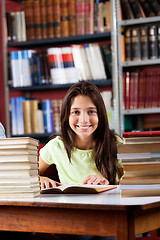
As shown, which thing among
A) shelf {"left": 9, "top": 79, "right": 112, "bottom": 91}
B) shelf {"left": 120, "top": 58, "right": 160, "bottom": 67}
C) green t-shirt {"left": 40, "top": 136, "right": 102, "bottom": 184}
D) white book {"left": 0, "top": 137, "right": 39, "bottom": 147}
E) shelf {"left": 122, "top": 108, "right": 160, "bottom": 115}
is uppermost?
shelf {"left": 120, "top": 58, "right": 160, "bottom": 67}

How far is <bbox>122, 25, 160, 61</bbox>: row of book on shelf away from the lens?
3.28 meters

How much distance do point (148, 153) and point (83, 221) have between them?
277mm

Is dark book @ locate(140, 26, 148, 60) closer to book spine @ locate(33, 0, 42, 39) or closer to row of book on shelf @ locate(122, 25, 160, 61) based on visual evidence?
row of book on shelf @ locate(122, 25, 160, 61)

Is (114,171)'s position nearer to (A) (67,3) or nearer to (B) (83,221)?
(B) (83,221)

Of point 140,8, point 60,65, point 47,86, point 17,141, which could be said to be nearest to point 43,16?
point 60,65

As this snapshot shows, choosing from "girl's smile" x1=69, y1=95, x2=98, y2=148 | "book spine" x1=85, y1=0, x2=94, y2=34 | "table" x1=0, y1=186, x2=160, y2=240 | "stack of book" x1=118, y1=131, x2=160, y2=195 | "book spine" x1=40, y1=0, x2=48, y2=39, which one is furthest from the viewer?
"book spine" x1=40, y1=0, x2=48, y2=39

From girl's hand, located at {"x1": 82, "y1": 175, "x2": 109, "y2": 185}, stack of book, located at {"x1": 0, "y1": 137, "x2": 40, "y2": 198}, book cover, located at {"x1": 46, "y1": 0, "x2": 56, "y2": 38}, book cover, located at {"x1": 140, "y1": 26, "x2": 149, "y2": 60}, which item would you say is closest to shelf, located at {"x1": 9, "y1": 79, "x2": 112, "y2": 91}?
book cover, located at {"x1": 140, "y1": 26, "x2": 149, "y2": 60}

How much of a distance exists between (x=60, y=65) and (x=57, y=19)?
1.21 feet

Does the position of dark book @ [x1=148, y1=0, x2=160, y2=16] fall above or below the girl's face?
above

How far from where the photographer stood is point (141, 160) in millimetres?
1167

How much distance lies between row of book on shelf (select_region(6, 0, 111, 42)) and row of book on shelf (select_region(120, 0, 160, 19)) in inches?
5.6

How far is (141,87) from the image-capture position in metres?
3.32

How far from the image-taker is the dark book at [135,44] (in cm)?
329

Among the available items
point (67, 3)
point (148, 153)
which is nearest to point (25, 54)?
point (67, 3)
